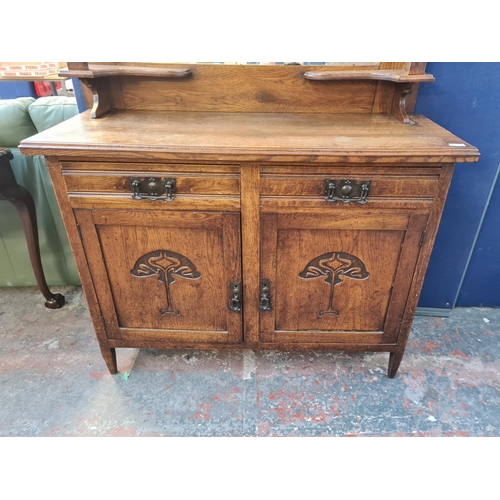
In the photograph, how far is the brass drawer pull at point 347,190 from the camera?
1.16 metres

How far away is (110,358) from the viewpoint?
1593mm

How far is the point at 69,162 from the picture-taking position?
1160mm

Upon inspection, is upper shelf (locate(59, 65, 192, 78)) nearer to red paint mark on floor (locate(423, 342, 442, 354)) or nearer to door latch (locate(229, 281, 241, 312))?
door latch (locate(229, 281, 241, 312))

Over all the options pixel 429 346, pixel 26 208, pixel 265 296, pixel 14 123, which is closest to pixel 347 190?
pixel 265 296

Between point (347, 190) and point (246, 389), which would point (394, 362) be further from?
point (347, 190)

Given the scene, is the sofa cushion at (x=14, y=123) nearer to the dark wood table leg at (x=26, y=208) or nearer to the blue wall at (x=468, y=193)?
the dark wood table leg at (x=26, y=208)

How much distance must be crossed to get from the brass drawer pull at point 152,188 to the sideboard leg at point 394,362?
1.10 meters

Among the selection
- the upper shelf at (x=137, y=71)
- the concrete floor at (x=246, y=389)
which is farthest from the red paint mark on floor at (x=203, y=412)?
the upper shelf at (x=137, y=71)

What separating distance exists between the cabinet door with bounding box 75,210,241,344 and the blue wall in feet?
3.37

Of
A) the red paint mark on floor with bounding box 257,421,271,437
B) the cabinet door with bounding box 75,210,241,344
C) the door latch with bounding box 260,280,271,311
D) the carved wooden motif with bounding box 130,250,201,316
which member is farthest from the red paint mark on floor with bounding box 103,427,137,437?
the door latch with bounding box 260,280,271,311

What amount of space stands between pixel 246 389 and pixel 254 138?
3.38 ft

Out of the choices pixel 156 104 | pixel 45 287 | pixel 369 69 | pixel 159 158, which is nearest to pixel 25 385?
pixel 45 287

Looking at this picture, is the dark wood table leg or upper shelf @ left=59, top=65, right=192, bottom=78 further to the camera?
the dark wood table leg

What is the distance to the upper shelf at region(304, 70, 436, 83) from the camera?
126cm
